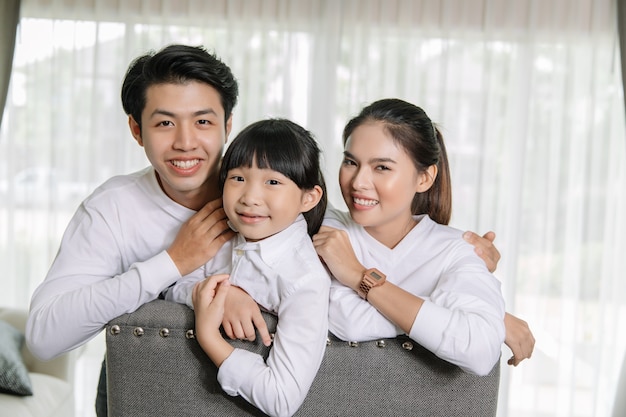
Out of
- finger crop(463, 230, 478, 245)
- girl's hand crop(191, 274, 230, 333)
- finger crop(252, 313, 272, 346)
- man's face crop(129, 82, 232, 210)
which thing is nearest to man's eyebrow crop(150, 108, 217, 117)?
man's face crop(129, 82, 232, 210)

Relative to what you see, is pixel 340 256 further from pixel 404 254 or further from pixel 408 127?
pixel 408 127

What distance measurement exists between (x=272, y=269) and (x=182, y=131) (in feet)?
1.48

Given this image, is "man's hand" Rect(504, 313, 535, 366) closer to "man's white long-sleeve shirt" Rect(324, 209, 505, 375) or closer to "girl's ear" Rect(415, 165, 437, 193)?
"man's white long-sleeve shirt" Rect(324, 209, 505, 375)

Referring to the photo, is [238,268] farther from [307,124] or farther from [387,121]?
[307,124]

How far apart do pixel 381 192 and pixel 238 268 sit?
1.17 ft

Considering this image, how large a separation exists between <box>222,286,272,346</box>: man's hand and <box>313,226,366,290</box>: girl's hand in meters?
0.19

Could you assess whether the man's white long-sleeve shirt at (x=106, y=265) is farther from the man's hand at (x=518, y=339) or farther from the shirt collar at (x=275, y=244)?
the man's hand at (x=518, y=339)

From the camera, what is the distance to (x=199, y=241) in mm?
1642

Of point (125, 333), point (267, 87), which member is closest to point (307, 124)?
point (267, 87)

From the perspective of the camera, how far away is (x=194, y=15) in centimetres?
431

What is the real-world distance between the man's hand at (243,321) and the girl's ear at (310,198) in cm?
27

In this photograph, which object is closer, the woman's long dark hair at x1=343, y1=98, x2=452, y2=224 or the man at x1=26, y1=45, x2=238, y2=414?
the man at x1=26, y1=45, x2=238, y2=414

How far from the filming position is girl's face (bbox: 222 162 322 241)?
154cm

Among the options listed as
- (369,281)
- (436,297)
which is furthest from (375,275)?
(436,297)
